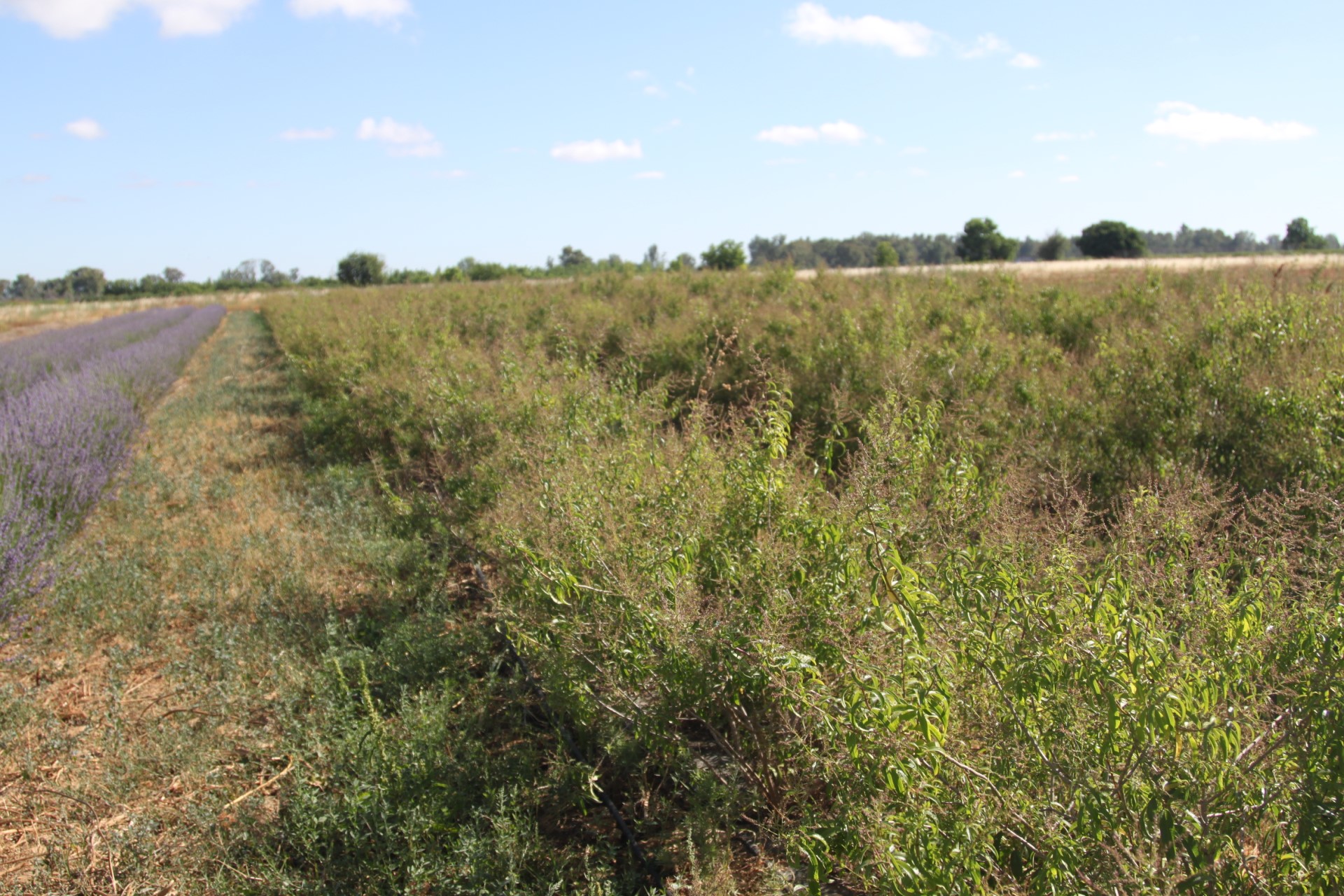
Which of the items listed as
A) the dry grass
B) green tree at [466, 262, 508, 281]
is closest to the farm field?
green tree at [466, 262, 508, 281]

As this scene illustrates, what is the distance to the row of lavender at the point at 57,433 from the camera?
5773mm

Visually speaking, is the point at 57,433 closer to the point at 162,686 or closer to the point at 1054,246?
the point at 162,686

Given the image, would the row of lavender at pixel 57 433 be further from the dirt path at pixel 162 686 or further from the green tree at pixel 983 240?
the green tree at pixel 983 240

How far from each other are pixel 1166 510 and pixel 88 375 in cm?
A: 1388

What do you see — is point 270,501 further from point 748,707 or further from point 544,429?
point 748,707

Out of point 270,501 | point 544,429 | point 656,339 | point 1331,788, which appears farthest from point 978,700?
point 656,339

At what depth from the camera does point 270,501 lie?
8398mm

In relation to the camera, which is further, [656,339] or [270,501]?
[656,339]

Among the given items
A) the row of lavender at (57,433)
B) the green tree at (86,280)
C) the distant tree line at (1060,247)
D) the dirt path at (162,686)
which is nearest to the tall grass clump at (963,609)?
the dirt path at (162,686)

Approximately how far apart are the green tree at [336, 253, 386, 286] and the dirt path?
158 feet

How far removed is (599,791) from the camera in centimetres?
356

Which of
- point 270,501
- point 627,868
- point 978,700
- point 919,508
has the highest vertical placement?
point 919,508

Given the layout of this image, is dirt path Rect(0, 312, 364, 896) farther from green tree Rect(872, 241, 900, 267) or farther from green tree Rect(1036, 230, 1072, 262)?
green tree Rect(1036, 230, 1072, 262)

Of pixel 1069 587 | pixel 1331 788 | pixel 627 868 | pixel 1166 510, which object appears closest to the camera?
pixel 1331 788
